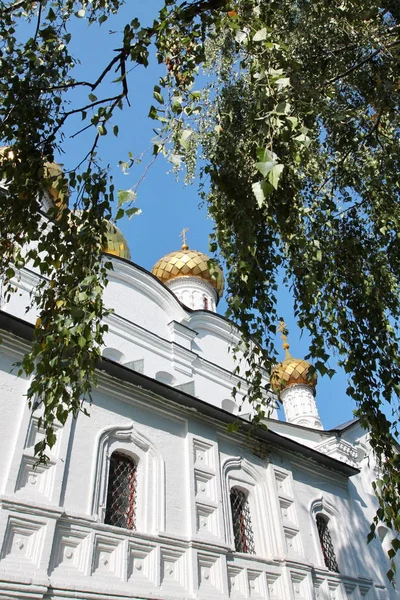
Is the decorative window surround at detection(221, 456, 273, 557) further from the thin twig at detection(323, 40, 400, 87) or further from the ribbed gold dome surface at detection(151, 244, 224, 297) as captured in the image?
the ribbed gold dome surface at detection(151, 244, 224, 297)

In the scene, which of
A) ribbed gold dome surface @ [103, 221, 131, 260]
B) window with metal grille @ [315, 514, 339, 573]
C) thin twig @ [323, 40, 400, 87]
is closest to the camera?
thin twig @ [323, 40, 400, 87]

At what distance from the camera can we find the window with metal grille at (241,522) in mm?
6188

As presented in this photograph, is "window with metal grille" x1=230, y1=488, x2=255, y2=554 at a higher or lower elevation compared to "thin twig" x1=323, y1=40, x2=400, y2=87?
lower

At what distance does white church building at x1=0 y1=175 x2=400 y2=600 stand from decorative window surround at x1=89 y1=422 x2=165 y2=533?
0.01 meters

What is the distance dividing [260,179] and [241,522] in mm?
4841

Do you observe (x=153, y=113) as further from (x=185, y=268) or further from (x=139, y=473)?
(x=185, y=268)

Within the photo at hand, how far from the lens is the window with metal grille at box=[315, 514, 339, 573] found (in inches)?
282

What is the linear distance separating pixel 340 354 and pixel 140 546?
3.07 metres

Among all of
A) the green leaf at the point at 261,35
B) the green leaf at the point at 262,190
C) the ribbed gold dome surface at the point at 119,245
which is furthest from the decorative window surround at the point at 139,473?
the ribbed gold dome surface at the point at 119,245

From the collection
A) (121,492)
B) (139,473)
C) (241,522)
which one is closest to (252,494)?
(241,522)

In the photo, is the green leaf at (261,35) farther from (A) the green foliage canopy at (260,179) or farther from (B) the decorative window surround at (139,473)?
(B) the decorative window surround at (139,473)

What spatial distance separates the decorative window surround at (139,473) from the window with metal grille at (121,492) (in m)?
0.07

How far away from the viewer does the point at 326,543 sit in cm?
742

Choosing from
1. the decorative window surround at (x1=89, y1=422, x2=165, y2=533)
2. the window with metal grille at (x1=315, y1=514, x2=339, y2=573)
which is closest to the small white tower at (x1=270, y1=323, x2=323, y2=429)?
the window with metal grille at (x1=315, y1=514, x2=339, y2=573)
